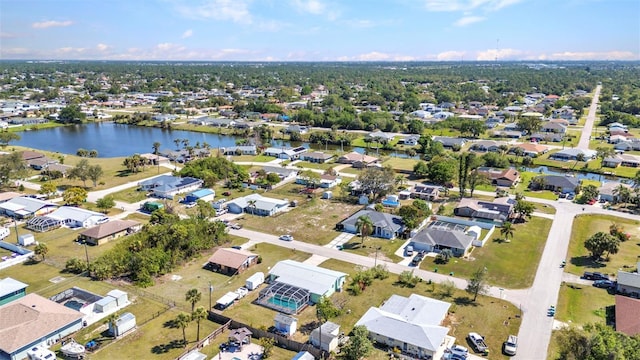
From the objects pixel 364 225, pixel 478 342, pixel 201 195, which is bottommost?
pixel 478 342

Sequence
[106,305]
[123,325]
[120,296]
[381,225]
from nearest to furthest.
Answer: [123,325]
[106,305]
[120,296]
[381,225]

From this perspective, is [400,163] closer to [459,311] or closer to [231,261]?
[231,261]

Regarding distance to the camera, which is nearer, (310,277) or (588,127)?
(310,277)

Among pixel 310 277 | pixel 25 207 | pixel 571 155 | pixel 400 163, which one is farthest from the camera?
pixel 571 155

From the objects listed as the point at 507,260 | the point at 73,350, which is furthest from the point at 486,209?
the point at 73,350

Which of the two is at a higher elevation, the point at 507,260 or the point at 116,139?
the point at 116,139

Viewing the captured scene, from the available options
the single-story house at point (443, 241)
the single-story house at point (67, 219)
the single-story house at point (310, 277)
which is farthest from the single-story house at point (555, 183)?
the single-story house at point (67, 219)
